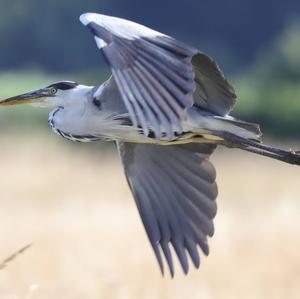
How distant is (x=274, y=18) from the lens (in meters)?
47.1

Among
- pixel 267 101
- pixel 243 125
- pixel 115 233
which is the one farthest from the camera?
pixel 267 101

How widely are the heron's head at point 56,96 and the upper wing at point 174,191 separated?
0.54 meters

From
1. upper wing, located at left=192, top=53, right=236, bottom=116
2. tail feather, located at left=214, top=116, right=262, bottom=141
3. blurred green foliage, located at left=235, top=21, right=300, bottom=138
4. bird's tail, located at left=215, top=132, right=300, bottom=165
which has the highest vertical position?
blurred green foliage, located at left=235, top=21, right=300, bottom=138

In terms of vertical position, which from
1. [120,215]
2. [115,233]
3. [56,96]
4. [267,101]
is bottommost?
[56,96]

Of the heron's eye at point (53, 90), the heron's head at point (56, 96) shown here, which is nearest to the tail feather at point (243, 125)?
the heron's head at point (56, 96)

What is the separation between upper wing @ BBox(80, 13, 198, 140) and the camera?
580 cm

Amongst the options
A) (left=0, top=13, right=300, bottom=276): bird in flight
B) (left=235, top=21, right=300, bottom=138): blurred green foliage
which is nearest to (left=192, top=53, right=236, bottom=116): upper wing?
(left=0, top=13, right=300, bottom=276): bird in flight

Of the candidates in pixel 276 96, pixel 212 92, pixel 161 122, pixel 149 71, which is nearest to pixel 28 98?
pixel 212 92

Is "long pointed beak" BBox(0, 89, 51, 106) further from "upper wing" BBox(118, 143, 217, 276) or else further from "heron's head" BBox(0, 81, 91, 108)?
"upper wing" BBox(118, 143, 217, 276)

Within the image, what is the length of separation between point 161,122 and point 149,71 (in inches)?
10.4

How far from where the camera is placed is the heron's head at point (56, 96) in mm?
6898

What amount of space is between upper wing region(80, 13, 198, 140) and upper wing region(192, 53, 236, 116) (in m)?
0.74

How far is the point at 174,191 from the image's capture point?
7418mm

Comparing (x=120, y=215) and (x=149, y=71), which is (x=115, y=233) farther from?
(x=149, y=71)
